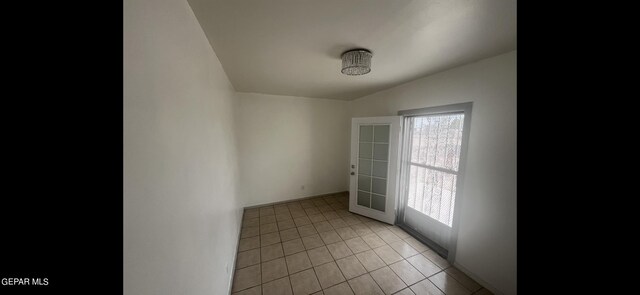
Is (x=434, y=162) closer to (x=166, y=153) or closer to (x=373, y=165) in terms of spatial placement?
(x=373, y=165)

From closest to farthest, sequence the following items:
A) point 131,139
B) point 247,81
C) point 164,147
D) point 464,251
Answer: point 131,139 → point 164,147 → point 464,251 → point 247,81

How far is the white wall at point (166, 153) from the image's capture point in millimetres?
480

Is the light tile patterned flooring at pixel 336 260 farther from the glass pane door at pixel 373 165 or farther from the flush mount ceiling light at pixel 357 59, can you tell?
the flush mount ceiling light at pixel 357 59

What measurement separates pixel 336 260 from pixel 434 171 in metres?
1.56

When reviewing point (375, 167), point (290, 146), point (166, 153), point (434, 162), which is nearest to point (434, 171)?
point (434, 162)

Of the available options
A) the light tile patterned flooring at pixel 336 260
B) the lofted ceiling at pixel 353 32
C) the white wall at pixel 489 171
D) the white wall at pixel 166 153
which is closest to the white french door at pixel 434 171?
the white wall at pixel 489 171
